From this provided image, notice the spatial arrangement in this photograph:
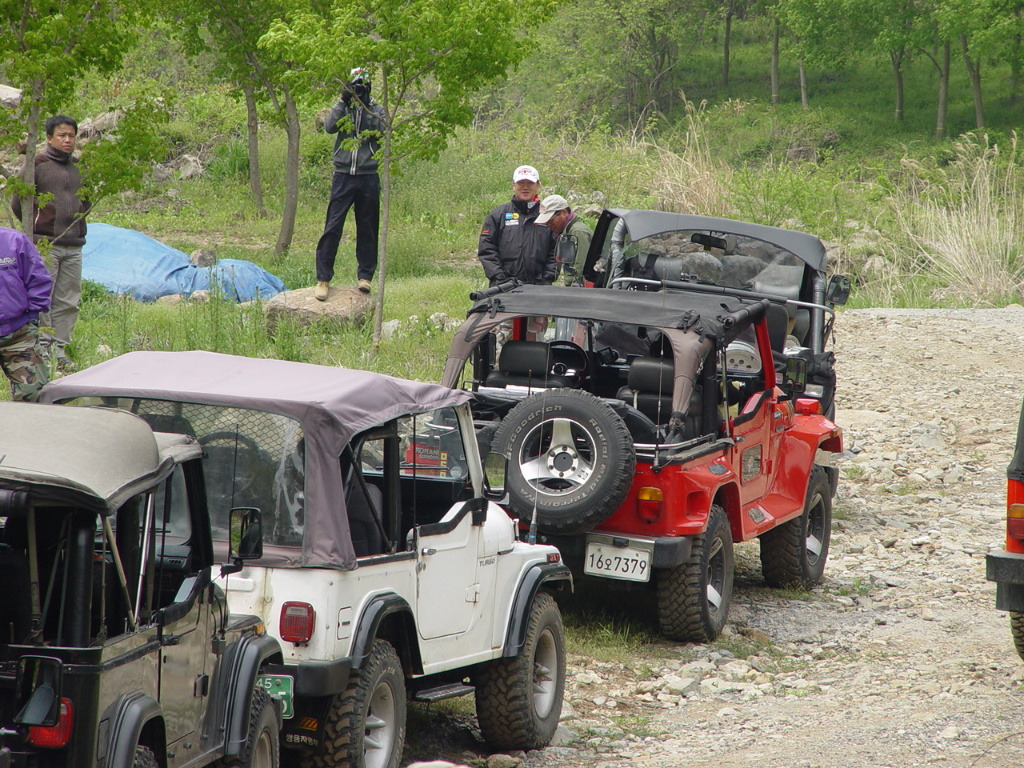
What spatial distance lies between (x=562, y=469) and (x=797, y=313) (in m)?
4.99

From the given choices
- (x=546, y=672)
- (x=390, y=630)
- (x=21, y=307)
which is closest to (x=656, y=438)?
(x=546, y=672)

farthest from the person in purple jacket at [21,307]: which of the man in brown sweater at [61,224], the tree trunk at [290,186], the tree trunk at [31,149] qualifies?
the tree trunk at [290,186]

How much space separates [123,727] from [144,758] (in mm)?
213

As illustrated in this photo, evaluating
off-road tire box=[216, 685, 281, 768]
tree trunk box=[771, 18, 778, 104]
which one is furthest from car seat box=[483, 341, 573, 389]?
tree trunk box=[771, 18, 778, 104]

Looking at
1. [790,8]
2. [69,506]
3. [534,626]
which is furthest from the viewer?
[790,8]

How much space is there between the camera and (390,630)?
4.86 m

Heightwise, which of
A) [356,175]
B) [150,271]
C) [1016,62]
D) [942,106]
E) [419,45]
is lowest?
[150,271]

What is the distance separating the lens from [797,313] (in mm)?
11234

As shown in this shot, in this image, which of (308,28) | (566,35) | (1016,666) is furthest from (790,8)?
(1016,666)

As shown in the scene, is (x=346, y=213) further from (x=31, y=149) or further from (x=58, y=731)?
(x=58, y=731)

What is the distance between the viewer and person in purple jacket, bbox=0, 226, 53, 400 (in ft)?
25.1

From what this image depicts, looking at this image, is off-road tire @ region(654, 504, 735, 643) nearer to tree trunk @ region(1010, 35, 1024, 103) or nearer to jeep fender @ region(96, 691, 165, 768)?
jeep fender @ region(96, 691, 165, 768)

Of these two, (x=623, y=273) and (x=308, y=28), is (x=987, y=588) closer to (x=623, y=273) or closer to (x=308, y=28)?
(x=623, y=273)

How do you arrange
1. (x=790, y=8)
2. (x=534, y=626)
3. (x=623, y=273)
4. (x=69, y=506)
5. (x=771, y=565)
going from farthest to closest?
(x=790, y=8), (x=623, y=273), (x=771, y=565), (x=534, y=626), (x=69, y=506)
